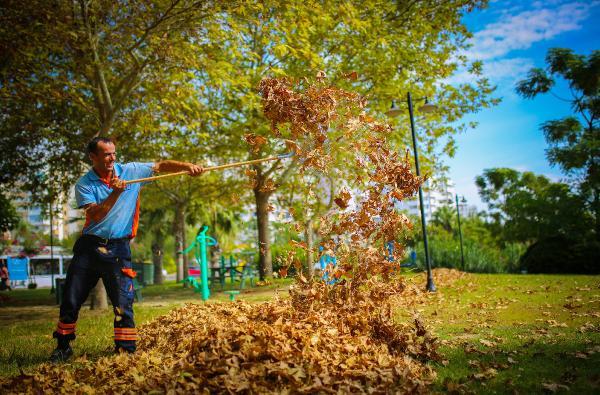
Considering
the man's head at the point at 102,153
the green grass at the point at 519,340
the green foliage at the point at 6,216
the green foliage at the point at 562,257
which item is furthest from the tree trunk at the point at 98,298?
the green foliage at the point at 562,257

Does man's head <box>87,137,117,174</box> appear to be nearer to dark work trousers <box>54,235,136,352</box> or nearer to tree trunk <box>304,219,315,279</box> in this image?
dark work trousers <box>54,235,136,352</box>

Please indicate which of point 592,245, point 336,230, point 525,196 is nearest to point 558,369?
point 336,230

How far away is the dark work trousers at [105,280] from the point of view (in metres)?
4.64

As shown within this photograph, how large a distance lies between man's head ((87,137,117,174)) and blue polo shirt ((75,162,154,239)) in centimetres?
12

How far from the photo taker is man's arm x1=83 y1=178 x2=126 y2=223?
444 centimetres

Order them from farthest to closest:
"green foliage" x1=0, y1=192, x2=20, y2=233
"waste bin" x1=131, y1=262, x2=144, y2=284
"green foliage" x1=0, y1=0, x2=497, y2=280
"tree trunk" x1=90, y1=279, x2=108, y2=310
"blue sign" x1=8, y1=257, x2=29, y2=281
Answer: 1. "blue sign" x1=8, y1=257, x2=29, y2=281
2. "green foliage" x1=0, y1=192, x2=20, y2=233
3. "waste bin" x1=131, y1=262, x2=144, y2=284
4. "tree trunk" x1=90, y1=279, x2=108, y2=310
5. "green foliage" x1=0, y1=0, x2=497, y2=280

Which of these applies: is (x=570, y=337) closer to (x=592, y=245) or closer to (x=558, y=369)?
(x=558, y=369)

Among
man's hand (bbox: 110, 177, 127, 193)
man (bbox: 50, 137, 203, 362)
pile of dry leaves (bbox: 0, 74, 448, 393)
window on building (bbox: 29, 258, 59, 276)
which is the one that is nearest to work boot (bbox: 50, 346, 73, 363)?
man (bbox: 50, 137, 203, 362)

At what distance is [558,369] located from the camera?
3730 mm

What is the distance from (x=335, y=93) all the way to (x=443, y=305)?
511 cm

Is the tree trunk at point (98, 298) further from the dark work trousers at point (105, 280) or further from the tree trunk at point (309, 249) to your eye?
the tree trunk at point (309, 249)

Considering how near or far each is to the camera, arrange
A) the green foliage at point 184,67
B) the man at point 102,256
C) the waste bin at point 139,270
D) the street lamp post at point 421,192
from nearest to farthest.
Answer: the man at point 102,256, the green foliage at point 184,67, the street lamp post at point 421,192, the waste bin at point 139,270

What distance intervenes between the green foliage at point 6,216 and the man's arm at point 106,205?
1582 centimetres

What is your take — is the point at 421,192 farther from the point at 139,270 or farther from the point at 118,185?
the point at 139,270
